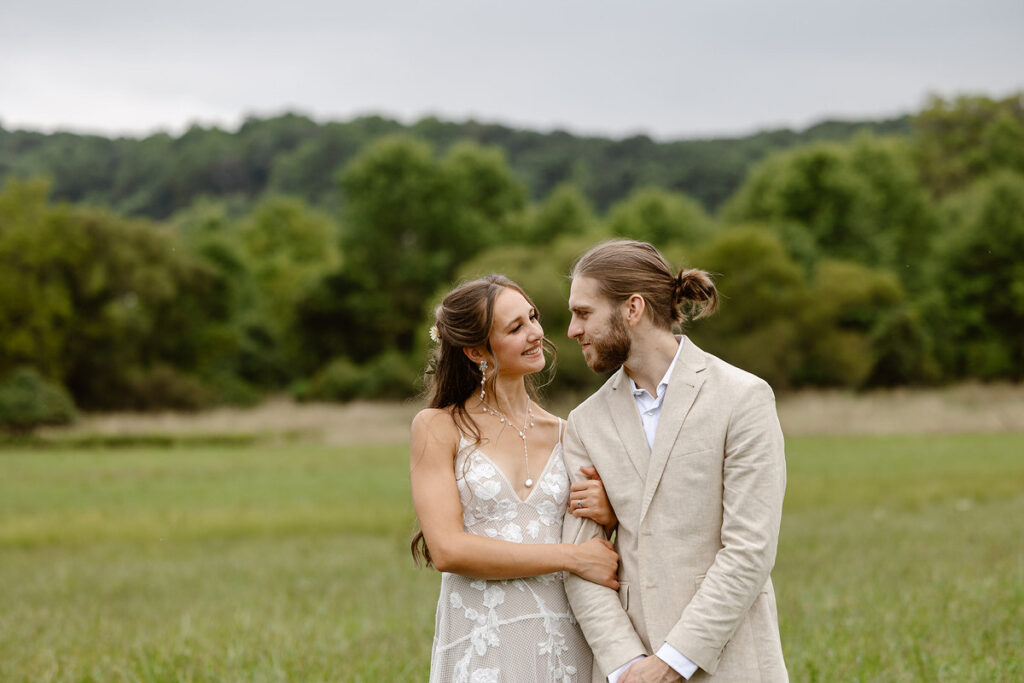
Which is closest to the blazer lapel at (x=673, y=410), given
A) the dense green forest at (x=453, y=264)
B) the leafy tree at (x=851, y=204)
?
the dense green forest at (x=453, y=264)

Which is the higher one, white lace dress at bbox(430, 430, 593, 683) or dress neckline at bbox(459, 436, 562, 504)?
dress neckline at bbox(459, 436, 562, 504)

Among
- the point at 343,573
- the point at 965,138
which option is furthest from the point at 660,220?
the point at 343,573

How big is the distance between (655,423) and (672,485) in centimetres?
29

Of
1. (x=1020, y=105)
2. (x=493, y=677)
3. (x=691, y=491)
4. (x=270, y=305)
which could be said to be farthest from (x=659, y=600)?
(x=1020, y=105)

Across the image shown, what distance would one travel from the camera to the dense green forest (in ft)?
172

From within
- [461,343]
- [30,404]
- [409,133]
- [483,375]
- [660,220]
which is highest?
[409,133]

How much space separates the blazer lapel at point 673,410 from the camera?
150 inches

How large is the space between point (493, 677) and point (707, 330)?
155 ft

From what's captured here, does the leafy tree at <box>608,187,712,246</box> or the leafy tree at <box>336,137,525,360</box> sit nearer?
the leafy tree at <box>336,137,525,360</box>

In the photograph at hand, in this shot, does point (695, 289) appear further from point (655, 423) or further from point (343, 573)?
point (343, 573)

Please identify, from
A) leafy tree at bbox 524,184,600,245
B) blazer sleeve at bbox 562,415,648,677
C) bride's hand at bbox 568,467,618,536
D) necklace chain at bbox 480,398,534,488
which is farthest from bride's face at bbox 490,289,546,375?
leafy tree at bbox 524,184,600,245

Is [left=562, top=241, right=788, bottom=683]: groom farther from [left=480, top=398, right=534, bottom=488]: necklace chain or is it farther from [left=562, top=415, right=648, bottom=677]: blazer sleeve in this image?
[left=480, top=398, right=534, bottom=488]: necklace chain

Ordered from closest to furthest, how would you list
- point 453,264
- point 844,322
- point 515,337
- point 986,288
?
point 515,337, point 844,322, point 986,288, point 453,264

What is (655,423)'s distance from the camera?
3.99 metres
